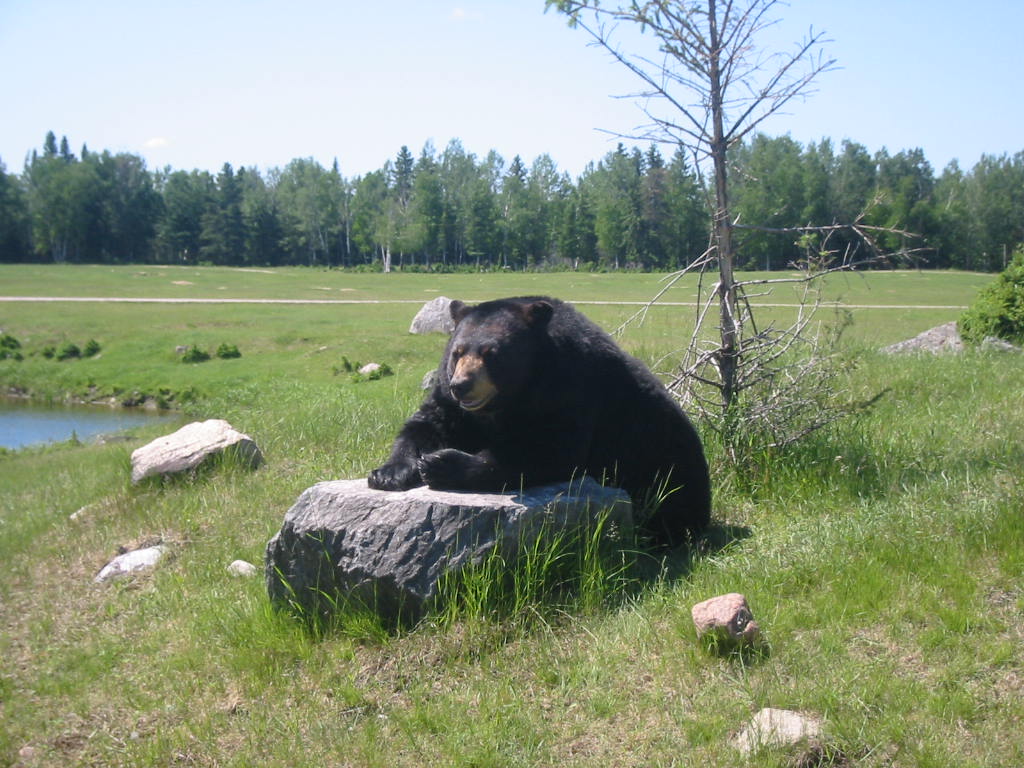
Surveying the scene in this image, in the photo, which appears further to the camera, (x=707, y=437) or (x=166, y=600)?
(x=707, y=437)

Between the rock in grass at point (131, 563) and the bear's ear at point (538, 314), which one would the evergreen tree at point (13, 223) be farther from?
the bear's ear at point (538, 314)

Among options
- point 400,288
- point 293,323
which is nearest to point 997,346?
point 293,323

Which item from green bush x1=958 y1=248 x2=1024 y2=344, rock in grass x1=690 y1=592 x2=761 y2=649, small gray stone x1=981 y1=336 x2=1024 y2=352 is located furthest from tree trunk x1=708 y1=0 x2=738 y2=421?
green bush x1=958 y1=248 x2=1024 y2=344

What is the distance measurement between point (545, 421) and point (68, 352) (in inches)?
1122

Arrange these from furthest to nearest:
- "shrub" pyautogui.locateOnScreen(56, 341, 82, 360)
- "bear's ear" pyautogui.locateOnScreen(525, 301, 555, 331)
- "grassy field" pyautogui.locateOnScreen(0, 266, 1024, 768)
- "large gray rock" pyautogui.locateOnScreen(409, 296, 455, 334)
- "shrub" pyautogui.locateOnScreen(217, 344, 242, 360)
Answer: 1. "shrub" pyautogui.locateOnScreen(56, 341, 82, 360)
2. "shrub" pyautogui.locateOnScreen(217, 344, 242, 360)
3. "large gray rock" pyautogui.locateOnScreen(409, 296, 455, 334)
4. "bear's ear" pyautogui.locateOnScreen(525, 301, 555, 331)
5. "grassy field" pyautogui.locateOnScreen(0, 266, 1024, 768)

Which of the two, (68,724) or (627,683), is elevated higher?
(627,683)

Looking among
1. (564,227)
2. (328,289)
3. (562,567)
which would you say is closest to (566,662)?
(562,567)

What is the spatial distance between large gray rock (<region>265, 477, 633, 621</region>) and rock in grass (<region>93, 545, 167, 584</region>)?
2.75m

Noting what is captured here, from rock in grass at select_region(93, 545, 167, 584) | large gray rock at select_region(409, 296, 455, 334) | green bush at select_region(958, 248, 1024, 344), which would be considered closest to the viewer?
rock in grass at select_region(93, 545, 167, 584)

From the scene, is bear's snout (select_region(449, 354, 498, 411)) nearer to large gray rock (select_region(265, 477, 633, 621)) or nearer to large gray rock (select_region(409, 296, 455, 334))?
large gray rock (select_region(265, 477, 633, 621))

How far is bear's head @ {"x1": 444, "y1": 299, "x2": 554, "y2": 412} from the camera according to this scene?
5.51 meters

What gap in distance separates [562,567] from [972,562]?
2.46 meters

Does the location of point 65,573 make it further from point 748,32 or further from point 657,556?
point 748,32

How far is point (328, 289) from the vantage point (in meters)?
56.0
